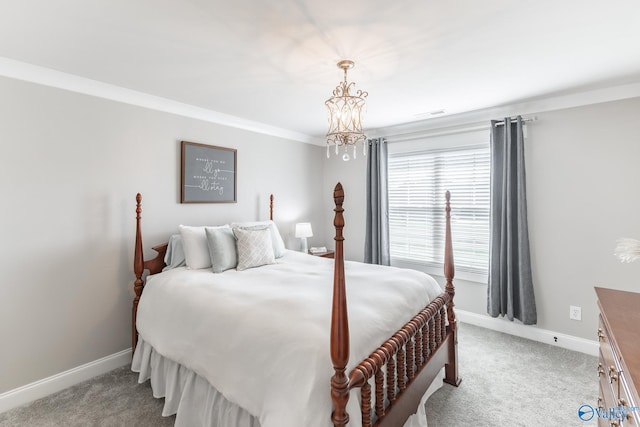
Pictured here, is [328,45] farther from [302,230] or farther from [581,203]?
[581,203]

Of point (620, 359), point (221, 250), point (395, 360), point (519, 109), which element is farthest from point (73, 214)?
point (519, 109)

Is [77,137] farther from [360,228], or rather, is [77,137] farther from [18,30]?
[360,228]

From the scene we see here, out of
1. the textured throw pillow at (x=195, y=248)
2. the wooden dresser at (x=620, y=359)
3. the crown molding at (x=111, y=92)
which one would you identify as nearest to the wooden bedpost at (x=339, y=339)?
the wooden dresser at (x=620, y=359)

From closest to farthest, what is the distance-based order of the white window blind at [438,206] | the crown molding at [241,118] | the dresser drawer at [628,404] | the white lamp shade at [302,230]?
the dresser drawer at [628,404] < the crown molding at [241,118] < the white window blind at [438,206] < the white lamp shade at [302,230]

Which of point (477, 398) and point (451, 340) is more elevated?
point (451, 340)

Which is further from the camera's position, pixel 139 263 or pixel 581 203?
pixel 581 203

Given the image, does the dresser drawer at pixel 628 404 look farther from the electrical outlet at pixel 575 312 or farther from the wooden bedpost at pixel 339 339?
the electrical outlet at pixel 575 312

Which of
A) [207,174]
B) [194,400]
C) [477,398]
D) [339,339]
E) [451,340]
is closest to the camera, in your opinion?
[339,339]

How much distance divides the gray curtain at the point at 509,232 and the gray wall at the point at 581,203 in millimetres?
117

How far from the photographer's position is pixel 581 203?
285 cm

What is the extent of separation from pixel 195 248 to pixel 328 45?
1.95 metres

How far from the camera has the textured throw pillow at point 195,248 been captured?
2654 mm

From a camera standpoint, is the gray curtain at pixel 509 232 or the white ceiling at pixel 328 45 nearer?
the white ceiling at pixel 328 45

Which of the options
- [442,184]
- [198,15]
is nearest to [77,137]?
[198,15]
